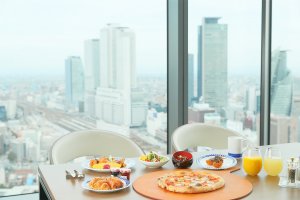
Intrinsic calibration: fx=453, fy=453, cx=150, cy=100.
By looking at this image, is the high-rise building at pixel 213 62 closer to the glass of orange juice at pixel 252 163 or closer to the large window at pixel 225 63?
the large window at pixel 225 63

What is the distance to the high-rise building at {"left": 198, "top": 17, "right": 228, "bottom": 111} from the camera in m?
3.65

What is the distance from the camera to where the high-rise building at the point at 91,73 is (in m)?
3.37

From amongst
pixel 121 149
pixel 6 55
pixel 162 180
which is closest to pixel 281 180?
pixel 162 180

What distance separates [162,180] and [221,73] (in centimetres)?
213

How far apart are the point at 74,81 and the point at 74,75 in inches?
1.8

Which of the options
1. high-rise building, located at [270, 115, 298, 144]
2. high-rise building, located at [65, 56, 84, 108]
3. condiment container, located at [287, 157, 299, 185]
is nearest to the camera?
condiment container, located at [287, 157, 299, 185]

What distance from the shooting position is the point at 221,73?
12.3 feet

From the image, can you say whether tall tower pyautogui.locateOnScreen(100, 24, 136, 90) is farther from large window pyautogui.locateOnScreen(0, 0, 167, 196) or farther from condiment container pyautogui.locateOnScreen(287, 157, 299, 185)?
condiment container pyautogui.locateOnScreen(287, 157, 299, 185)

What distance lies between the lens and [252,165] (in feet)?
6.18

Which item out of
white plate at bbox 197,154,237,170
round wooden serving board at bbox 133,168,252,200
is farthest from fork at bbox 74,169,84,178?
white plate at bbox 197,154,237,170

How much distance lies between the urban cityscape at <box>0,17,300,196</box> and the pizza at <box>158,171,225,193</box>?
1.63 metres

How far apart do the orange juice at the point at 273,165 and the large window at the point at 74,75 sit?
68.4 inches

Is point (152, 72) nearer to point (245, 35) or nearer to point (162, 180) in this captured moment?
point (245, 35)

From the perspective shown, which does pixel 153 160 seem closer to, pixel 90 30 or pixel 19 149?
pixel 19 149
